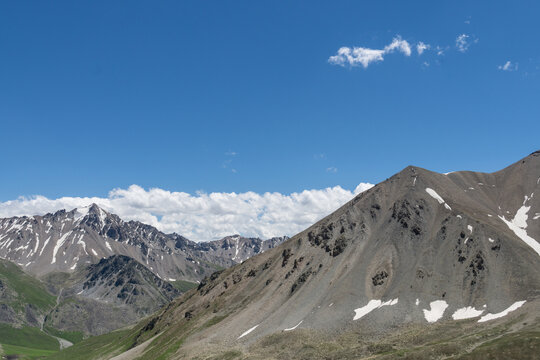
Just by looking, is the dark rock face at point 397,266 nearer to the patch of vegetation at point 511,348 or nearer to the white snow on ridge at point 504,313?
the white snow on ridge at point 504,313

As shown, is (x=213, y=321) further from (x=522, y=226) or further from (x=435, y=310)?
(x=522, y=226)

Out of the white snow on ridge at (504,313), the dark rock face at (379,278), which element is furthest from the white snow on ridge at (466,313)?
the dark rock face at (379,278)

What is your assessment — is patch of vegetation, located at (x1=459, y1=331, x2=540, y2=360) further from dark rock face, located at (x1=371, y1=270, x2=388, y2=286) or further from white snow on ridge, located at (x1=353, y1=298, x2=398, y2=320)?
dark rock face, located at (x1=371, y1=270, x2=388, y2=286)

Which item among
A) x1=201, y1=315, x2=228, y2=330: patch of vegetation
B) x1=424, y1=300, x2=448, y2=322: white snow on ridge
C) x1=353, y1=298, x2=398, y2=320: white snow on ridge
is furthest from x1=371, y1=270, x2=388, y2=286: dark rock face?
x1=201, y1=315, x2=228, y2=330: patch of vegetation

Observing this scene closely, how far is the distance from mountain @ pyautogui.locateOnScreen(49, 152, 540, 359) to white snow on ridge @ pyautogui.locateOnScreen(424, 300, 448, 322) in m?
0.27

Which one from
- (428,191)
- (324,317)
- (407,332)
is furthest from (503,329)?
(428,191)

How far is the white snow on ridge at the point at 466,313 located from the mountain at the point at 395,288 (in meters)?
0.40

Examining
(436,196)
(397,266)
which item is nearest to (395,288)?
(397,266)

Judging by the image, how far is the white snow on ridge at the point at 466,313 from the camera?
110562 millimetres

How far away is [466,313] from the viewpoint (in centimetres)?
11269

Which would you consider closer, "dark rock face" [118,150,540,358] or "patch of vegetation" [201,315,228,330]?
"dark rock face" [118,150,540,358]

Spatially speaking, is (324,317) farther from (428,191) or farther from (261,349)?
(428,191)

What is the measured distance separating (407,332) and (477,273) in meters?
36.8

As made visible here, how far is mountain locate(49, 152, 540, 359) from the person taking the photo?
333 ft
